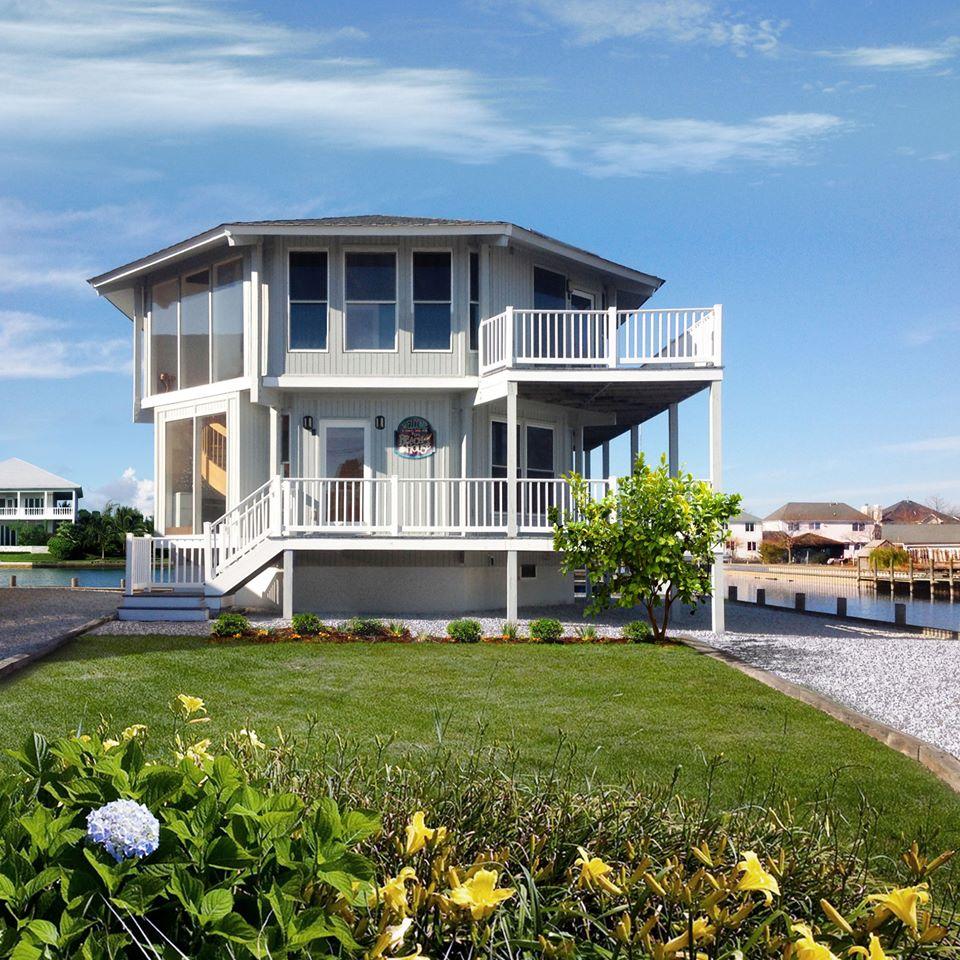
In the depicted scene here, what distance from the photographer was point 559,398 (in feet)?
56.9

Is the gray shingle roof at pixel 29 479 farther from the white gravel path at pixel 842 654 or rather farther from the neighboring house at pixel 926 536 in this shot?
the neighboring house at pixel 926 536

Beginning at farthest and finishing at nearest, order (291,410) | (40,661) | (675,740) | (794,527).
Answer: (794,527) < (291,410) < (40,661) < (675,740)

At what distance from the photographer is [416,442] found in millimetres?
17156

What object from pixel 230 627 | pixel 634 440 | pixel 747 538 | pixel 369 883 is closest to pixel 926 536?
pixel 747 538

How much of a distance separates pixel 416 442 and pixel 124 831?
49.9ft

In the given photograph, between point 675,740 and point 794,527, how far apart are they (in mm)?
118590

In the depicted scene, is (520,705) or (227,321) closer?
(520,705)

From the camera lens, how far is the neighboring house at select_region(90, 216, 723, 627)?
1545 centimetres

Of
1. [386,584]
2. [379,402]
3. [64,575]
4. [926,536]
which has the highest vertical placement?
[379,402]

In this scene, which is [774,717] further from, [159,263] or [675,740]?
[159,263]

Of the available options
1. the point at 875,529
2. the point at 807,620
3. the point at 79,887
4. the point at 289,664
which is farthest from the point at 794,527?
the point at 79,887

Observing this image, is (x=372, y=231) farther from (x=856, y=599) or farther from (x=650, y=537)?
(x=856, y=599)

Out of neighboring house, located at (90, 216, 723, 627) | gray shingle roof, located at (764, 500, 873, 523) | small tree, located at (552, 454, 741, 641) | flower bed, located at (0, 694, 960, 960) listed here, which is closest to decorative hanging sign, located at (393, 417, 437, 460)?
neighboring house, located at (90, 216, 723, 627)

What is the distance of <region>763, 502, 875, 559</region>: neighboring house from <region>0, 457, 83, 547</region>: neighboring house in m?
84.9
